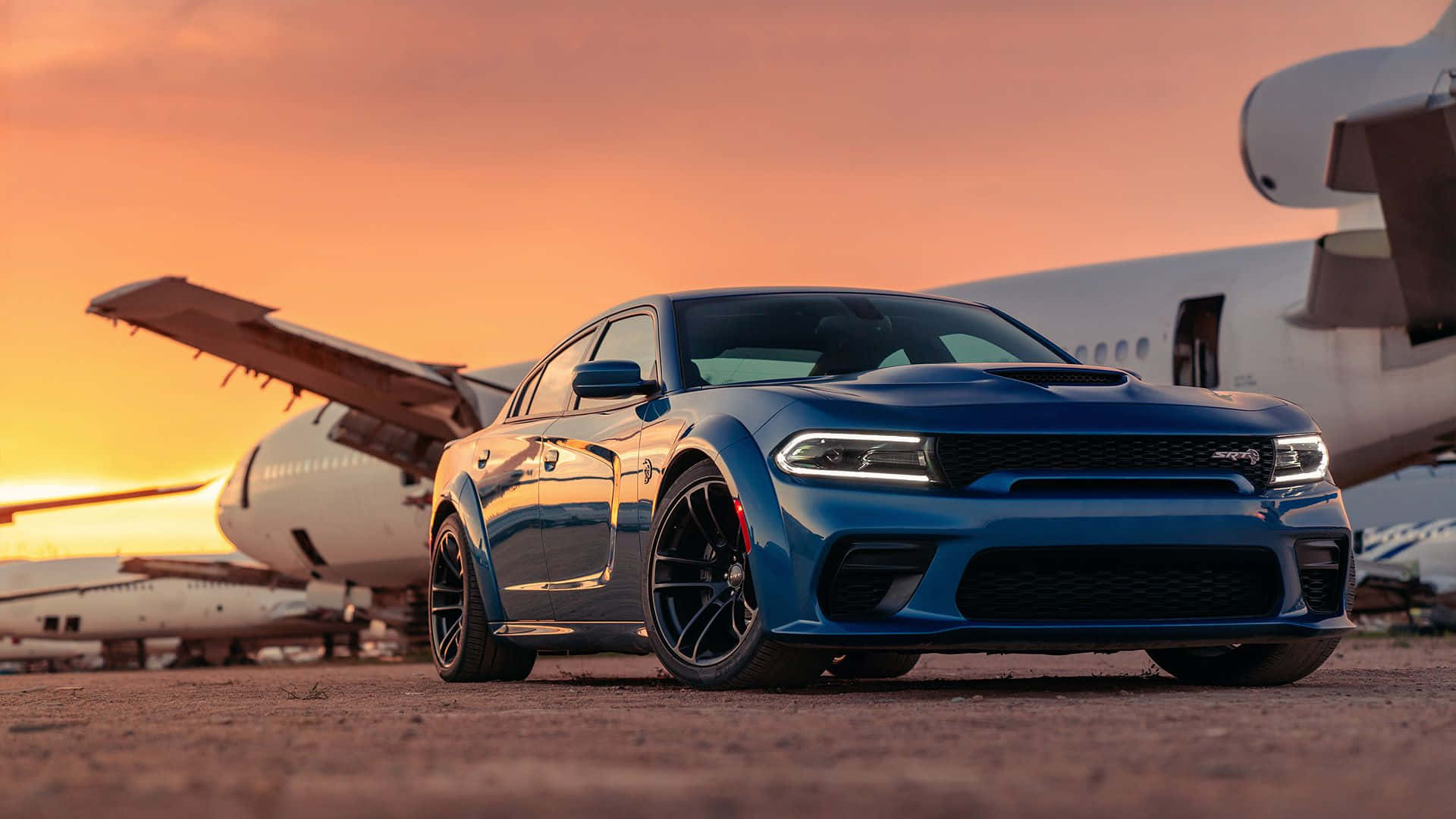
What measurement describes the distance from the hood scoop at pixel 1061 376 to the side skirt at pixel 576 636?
1.59m

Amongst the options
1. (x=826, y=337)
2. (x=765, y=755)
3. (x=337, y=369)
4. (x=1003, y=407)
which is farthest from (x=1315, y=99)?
(x=337, y=369)

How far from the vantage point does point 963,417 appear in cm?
539

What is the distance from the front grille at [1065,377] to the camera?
5832 mm

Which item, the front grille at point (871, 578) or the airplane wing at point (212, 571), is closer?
the front grille at point (871, 578)

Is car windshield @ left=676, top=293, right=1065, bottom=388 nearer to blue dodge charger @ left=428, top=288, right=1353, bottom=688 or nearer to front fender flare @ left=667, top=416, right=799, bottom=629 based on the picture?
blue dodge charger @ left=428, top=288, right=1353, bottom=688

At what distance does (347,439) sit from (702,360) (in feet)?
60.8

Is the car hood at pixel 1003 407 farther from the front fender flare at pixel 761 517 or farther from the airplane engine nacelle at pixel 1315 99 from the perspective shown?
Answer: the airplane engine nacelle at pixel 1315 99

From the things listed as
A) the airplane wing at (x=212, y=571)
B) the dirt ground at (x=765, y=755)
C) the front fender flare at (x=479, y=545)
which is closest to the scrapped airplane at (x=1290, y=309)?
the front fender flare at (x=479, y=545)

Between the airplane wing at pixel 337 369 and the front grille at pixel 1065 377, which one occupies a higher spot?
the airplane wing at pixel 337 369

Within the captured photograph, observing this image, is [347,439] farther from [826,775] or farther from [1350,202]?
[826,775]

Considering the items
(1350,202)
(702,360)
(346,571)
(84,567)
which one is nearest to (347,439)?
(346,571)

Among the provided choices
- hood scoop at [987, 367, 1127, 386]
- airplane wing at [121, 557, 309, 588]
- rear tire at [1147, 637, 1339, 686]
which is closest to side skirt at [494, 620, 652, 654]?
hood scoop at [987, 367, 1127, 386]

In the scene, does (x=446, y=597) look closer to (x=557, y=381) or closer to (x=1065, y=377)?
(x=557, y=381)

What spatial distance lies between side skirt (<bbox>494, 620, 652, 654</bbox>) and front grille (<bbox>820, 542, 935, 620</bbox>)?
1032 millimetres
